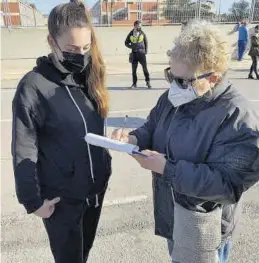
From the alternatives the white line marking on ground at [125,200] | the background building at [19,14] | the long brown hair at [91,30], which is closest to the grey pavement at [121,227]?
the white line marking on ground at [125,200]

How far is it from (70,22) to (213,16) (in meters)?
15.7

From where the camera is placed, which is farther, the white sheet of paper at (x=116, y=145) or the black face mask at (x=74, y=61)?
the black face mask at (x=74, y=61)

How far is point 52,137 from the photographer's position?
1.88 metres

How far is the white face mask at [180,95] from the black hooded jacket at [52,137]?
471 mm

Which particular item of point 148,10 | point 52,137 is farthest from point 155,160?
point 148,10

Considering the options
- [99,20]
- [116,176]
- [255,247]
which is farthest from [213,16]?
[255,247]

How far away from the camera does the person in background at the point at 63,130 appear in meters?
1.78

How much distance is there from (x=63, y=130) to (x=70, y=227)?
1.97 feet

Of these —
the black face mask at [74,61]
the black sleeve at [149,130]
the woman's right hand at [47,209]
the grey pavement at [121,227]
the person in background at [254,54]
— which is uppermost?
the black face mask at [74,61]

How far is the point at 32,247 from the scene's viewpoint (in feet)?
9.80

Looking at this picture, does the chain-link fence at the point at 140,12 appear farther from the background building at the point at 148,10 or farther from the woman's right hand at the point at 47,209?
the woman's right hand at the point at 47,209

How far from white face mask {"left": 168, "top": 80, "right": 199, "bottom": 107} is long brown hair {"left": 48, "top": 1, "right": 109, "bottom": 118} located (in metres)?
0.43

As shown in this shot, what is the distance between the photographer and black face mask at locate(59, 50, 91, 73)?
1.87 metres

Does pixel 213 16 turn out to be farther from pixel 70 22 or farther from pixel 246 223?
pixel 70 22
